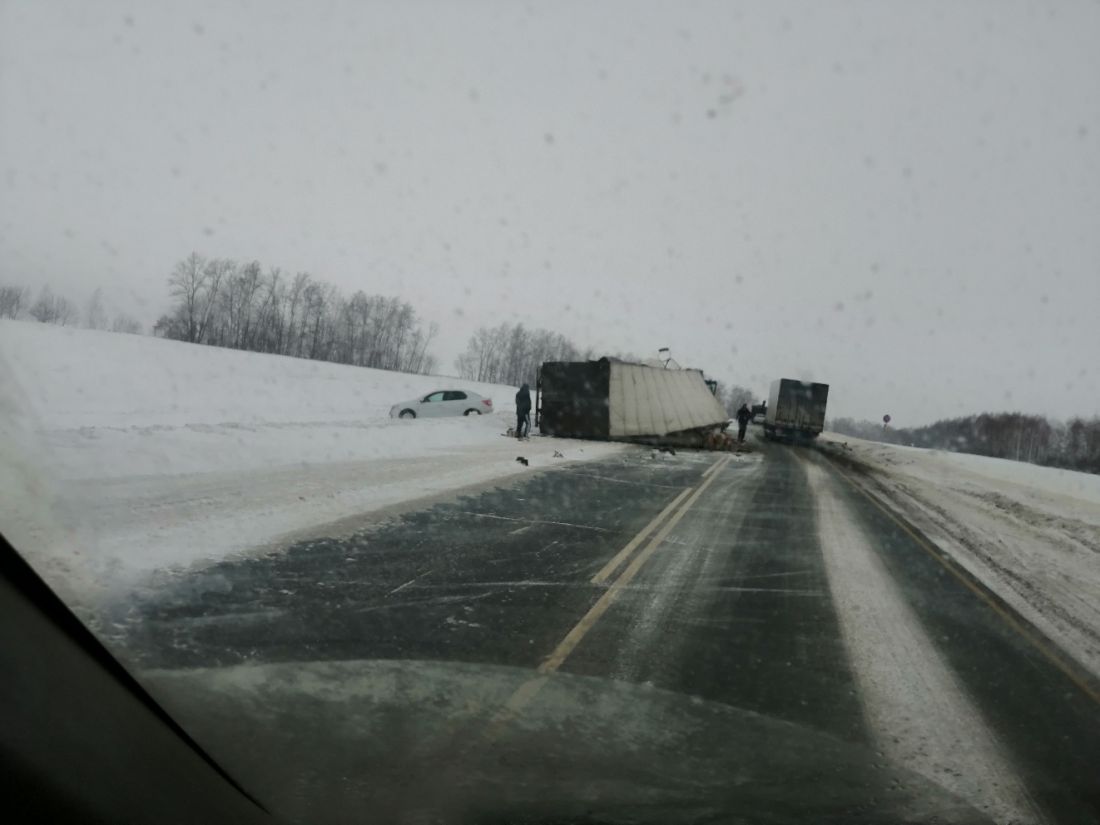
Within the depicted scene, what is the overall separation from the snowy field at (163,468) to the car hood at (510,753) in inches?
68.5

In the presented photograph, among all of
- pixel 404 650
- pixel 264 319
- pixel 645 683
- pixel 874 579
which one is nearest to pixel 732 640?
pixel 645 683

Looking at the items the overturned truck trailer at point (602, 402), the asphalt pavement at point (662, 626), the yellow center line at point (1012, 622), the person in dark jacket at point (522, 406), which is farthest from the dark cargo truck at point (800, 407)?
the asphalt pavement at point (662, 626)

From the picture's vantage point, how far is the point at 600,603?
6312mm

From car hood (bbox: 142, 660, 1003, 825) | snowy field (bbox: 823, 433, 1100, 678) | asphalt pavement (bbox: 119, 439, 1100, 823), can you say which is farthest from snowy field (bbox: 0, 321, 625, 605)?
snowy field (bbox: 823, 433, 1100, 678)

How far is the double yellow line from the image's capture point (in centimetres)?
402

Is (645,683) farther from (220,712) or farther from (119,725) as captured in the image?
(119,725)

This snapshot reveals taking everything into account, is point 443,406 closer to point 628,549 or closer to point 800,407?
point 800,407

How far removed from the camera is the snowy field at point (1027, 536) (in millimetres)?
7340

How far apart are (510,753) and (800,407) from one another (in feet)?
134

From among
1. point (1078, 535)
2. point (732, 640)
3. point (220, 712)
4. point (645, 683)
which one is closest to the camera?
point (220, 712)

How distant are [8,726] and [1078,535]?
15.6 m

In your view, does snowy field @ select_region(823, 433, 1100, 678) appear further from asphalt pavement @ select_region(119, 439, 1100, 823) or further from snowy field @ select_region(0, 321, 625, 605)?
snowy field @ select_region(0, 321, 625, 605)

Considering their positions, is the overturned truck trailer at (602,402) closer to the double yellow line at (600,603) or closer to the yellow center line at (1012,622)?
the double yellow line at (600,603)

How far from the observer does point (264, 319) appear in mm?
76750
